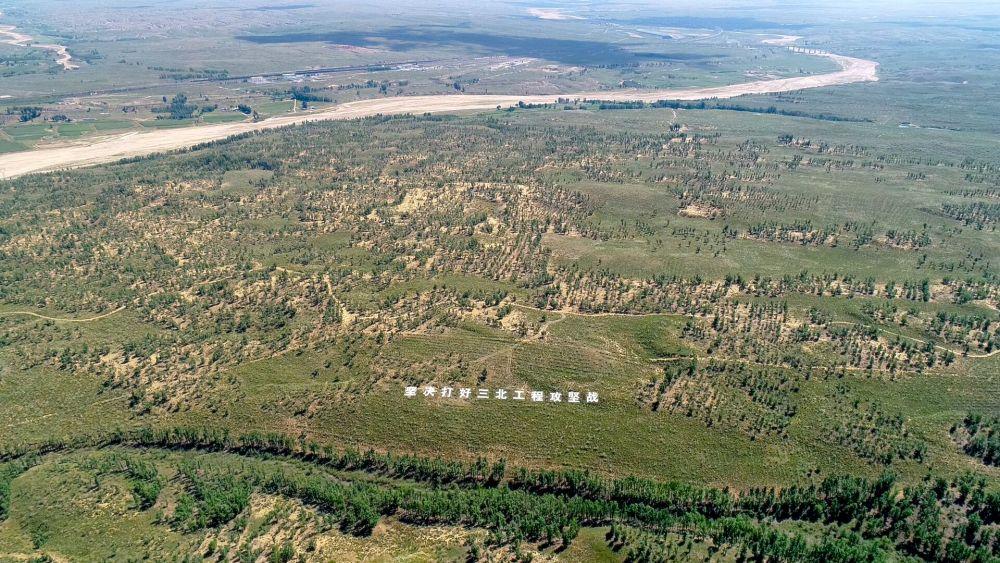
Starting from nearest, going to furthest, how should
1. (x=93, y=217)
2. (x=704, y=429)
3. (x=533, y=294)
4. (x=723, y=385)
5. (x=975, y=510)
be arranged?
(x=975, y=510), (x=704, y=429), (x=723, y=385), (x=533, y=294), (x=93, y=217)

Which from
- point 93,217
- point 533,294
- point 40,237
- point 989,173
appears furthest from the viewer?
point 989,173

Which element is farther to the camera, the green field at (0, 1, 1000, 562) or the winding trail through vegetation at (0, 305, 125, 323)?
the winding trail through vegetation at (0, 305, 125, 323)

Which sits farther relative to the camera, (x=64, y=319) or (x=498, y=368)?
(x=64, y=319)

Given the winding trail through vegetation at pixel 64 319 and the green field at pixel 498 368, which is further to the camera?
the winding trail through vegetation at pixel 64 319

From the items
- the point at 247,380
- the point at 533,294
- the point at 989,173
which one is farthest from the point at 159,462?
the point at 989,173

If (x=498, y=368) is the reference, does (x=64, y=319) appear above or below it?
below

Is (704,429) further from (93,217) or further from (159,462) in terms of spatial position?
(93,217)

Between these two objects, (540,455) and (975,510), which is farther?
(540,455)

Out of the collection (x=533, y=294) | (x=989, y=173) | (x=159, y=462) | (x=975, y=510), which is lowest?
(x=159, y=462)

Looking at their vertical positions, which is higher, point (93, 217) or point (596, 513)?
point (93, 217)

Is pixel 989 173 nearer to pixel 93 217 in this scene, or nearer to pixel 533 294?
pixel 533 294
